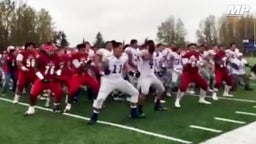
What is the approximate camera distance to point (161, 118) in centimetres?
1273

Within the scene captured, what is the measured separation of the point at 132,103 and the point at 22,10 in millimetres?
53418

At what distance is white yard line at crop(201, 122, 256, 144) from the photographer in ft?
33.5

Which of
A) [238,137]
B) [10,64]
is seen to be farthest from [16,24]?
[238,137]

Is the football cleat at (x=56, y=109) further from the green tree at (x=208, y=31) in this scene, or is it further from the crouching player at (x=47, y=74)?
the green tree at (x=208, y=31)

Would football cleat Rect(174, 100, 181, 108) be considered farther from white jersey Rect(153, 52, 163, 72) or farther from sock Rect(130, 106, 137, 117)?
sock Rect(130, 106, 137, 117)

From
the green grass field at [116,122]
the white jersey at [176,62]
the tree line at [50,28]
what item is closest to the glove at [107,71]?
the green grass field at [116,122]

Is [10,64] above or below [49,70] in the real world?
above

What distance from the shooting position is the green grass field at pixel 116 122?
10.5 metres

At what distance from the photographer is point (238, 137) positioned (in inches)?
417

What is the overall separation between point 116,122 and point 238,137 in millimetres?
3172

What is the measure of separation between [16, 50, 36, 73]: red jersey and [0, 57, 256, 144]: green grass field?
1.24 m

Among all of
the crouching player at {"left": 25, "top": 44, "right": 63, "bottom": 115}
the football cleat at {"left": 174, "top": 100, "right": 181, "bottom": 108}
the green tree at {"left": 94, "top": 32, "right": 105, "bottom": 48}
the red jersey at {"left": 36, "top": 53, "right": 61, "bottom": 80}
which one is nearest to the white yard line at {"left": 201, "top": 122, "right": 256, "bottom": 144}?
the football cleat at {"left": 174, "top": 100, "right": 181, "bottom": 108}

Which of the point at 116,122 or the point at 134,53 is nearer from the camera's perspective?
the point at 116,122

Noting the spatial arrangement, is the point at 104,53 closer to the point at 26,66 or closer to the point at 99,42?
the point at 26,66
